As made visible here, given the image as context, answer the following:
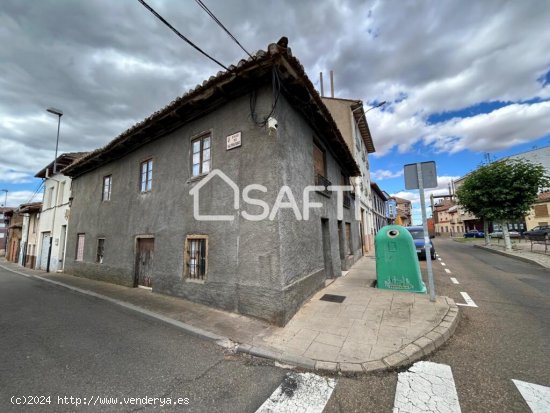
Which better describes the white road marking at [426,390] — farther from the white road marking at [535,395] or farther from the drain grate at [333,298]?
the drain grate at [333,298]

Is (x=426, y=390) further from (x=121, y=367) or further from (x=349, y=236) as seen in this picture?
(x=349, y=236)

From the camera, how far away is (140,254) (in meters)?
7.78

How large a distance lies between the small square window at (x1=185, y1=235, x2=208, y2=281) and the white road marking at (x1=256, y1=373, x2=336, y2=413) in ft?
11.0

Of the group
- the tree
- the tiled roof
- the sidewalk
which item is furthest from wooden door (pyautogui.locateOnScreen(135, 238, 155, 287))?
the tree

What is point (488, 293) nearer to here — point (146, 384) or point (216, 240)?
point (216, 240)

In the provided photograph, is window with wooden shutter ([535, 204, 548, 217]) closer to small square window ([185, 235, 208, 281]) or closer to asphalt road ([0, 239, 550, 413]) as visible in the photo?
asphalt road ([0, 239, 550, 413])

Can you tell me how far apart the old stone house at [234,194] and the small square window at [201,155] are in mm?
40

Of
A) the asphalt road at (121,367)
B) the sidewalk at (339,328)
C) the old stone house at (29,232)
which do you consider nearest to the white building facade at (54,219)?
the old stone house at (29,232)

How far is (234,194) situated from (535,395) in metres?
5.11

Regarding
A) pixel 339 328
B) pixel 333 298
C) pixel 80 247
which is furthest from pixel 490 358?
pixel 80 247

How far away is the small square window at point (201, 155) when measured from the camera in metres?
6.12

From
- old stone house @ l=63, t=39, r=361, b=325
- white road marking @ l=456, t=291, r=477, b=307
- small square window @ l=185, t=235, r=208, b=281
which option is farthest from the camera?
small square window @ l=185, t=235, r=208, b=281

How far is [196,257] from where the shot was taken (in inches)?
235

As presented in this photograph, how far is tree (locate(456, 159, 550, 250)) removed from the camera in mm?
14359
